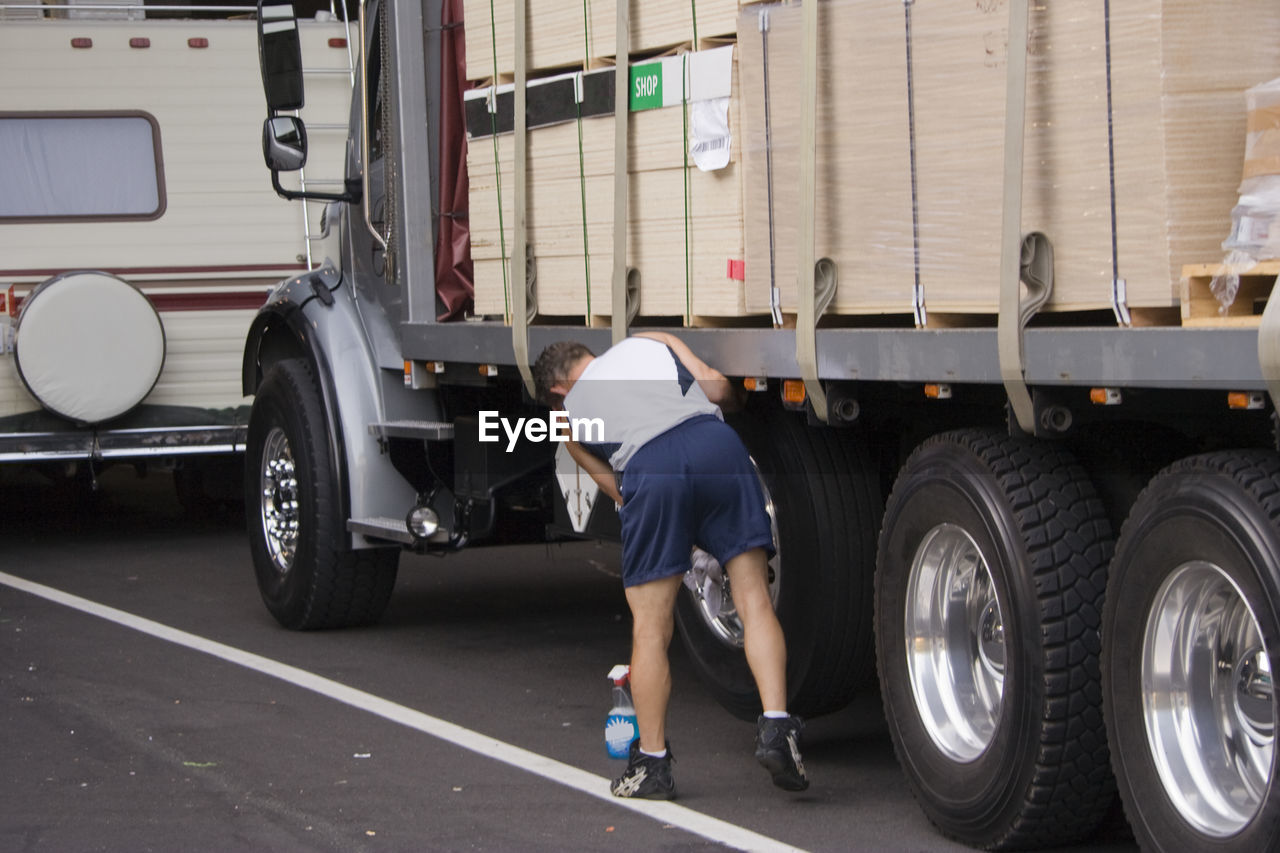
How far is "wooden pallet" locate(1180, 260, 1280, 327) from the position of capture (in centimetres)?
411

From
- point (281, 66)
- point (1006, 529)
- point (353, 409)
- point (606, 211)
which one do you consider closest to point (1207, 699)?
point (1006, 529)

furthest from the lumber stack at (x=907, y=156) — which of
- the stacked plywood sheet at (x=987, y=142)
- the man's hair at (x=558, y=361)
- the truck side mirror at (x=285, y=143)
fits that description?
the truck side mirror at (x=285, y=143)

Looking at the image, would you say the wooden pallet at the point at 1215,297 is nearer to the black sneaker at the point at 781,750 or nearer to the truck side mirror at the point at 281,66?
the black sneaker at the point at 781,750

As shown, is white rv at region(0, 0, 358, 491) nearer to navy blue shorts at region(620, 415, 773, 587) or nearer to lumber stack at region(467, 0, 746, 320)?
lumber stack at region(467, 0, 746, 320)

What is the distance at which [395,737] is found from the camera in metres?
6.97

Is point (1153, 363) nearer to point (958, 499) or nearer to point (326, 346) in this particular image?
point (958, 499)

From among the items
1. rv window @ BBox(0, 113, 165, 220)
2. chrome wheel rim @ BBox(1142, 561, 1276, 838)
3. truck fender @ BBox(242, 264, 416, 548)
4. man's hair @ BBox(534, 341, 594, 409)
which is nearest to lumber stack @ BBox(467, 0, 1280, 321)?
man's hair @ BBox(534, 341, 594, 409)

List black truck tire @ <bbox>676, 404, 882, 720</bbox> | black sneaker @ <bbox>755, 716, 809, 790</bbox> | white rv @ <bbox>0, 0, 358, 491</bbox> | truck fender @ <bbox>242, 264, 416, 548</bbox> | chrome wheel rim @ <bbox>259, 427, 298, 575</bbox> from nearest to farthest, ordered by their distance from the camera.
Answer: black sneaker @ <bbox>755, 716, 809, 790</bbox>, black truck tire @ <bbox>676, 404, 882, 720</bbox>, truck fender @ <bbox>242, 264, 416, 548</bbox>, chrome wheel rim @ <bbox>259, 427, 298, 575</bbox>, white rv @ <bbox>0, 0, 358, 491</bbox>

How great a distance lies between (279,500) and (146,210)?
348cm

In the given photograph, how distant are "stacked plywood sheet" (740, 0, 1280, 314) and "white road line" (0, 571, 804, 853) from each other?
1.52 meters

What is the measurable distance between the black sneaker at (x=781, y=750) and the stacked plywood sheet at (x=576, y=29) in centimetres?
206

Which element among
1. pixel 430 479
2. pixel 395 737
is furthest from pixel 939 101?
pixel 430 479

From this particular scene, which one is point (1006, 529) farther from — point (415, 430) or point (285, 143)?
point (285, 143)

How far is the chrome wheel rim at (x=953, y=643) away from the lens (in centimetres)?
537
